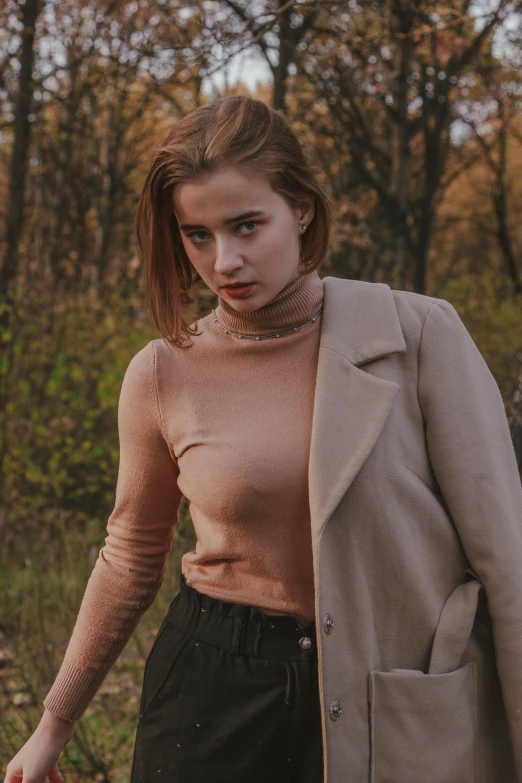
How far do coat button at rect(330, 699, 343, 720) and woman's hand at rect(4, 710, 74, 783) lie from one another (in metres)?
0.75

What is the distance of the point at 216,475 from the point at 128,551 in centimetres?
42

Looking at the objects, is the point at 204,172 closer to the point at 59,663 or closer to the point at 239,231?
the point at 239,231

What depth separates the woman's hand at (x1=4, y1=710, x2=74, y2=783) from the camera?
6.96ft

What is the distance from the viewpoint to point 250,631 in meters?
1.97

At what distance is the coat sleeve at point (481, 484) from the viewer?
1831 mm

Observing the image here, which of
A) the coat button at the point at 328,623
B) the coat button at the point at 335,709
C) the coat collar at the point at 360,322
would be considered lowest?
the coat button at the point at 335,709

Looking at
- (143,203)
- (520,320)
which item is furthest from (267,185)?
(520,320)

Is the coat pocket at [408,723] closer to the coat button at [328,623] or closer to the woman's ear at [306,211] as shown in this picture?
the coat button at [328,623]

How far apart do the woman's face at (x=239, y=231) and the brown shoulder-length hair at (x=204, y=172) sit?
0.03 meters

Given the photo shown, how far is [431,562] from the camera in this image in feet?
6.26

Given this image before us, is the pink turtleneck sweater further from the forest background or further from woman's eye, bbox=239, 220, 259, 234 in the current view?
the forest background

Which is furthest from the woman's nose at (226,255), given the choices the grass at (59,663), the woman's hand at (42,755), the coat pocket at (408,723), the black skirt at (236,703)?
the grass at (59,663)

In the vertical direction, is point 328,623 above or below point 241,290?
below

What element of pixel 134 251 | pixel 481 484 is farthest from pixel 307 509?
pixel 134 251
